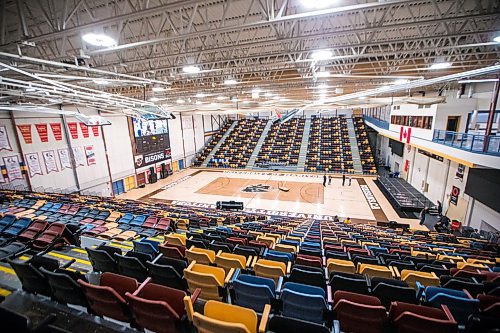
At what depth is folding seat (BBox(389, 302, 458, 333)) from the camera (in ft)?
7.09

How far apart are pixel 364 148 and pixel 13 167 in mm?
30528

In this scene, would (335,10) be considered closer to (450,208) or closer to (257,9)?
(257,9)

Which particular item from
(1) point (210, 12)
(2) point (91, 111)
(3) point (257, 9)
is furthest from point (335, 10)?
(2) point (91, 111)

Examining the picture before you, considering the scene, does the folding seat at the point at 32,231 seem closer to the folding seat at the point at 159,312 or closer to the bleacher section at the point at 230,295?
the bleacher section at the point at 230,295

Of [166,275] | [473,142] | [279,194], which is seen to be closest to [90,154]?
[279,194]

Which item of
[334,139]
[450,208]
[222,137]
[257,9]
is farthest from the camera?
[222,137]

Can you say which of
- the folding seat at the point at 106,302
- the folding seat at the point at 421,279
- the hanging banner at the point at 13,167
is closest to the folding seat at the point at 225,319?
the folding seat at the point at 106,302

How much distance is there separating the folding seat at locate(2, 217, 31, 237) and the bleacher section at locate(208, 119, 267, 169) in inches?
876

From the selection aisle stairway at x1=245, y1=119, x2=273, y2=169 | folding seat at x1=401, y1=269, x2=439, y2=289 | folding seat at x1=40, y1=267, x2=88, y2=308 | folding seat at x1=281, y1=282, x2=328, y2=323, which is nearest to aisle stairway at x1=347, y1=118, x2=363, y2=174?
aisle stairway at x1=245, y1=119, x2=273, y2=169

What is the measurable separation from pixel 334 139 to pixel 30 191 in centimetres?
2973

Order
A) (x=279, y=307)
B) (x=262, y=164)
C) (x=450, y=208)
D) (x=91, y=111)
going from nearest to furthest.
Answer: (x=279, y=307), (x=450, y=208), (x=91, y=111), (x=262, y=164)

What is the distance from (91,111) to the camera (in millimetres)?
17594

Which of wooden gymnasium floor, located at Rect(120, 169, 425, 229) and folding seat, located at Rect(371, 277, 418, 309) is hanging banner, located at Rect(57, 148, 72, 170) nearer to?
wooden gymnasium floor, located at Rect(120, 169, 425, 229)

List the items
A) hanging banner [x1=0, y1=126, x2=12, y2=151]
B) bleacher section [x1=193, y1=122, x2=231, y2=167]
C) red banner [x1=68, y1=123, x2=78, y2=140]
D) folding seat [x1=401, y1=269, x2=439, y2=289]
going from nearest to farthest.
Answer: folding seat [x1=401, y1=269, x2=439, y2=289] → hanging banner [x1=0, y1=126, x2=12, y2=151] → red banner [x1=68, y1=123, x2=78, y2=140] → bleacher section [x1=193, y1=122, x2=231, y2=167]
